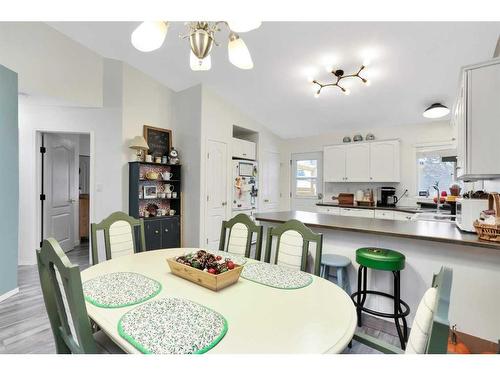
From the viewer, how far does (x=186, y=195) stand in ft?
14.0

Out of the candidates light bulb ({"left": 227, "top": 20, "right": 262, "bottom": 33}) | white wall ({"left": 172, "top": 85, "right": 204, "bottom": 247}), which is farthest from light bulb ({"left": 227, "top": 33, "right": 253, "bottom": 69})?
white wall ({"left": 172, "top": 85, "right": 204, "bottom": 247})

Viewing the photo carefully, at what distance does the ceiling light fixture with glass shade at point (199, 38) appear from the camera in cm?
136

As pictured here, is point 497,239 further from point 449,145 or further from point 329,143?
point 329,143

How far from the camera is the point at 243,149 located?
192 inches

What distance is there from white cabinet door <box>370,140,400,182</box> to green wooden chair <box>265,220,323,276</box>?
3.33 m

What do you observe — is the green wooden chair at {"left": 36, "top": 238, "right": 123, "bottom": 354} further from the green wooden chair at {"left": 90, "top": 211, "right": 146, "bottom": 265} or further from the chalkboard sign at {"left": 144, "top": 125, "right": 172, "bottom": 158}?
the chalkboard sign at {"left": 144, "top": 125, "right": 172, "bottom": 158}

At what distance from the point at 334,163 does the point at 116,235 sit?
413 centimetres

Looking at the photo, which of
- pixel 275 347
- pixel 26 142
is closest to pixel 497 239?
pixel 275 347

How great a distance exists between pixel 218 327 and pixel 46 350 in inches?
69.0

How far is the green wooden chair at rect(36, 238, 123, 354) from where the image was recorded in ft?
2.96

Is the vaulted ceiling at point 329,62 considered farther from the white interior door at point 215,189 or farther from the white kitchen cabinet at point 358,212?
the white kitchen cabinet at point 358,212

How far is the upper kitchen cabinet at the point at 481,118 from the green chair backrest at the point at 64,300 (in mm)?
2475

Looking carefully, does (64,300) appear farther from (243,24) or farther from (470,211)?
(470,211)

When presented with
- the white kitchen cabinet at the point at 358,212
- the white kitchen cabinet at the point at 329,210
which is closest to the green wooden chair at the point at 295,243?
the white kitchen cabinet at the point at 358,212
